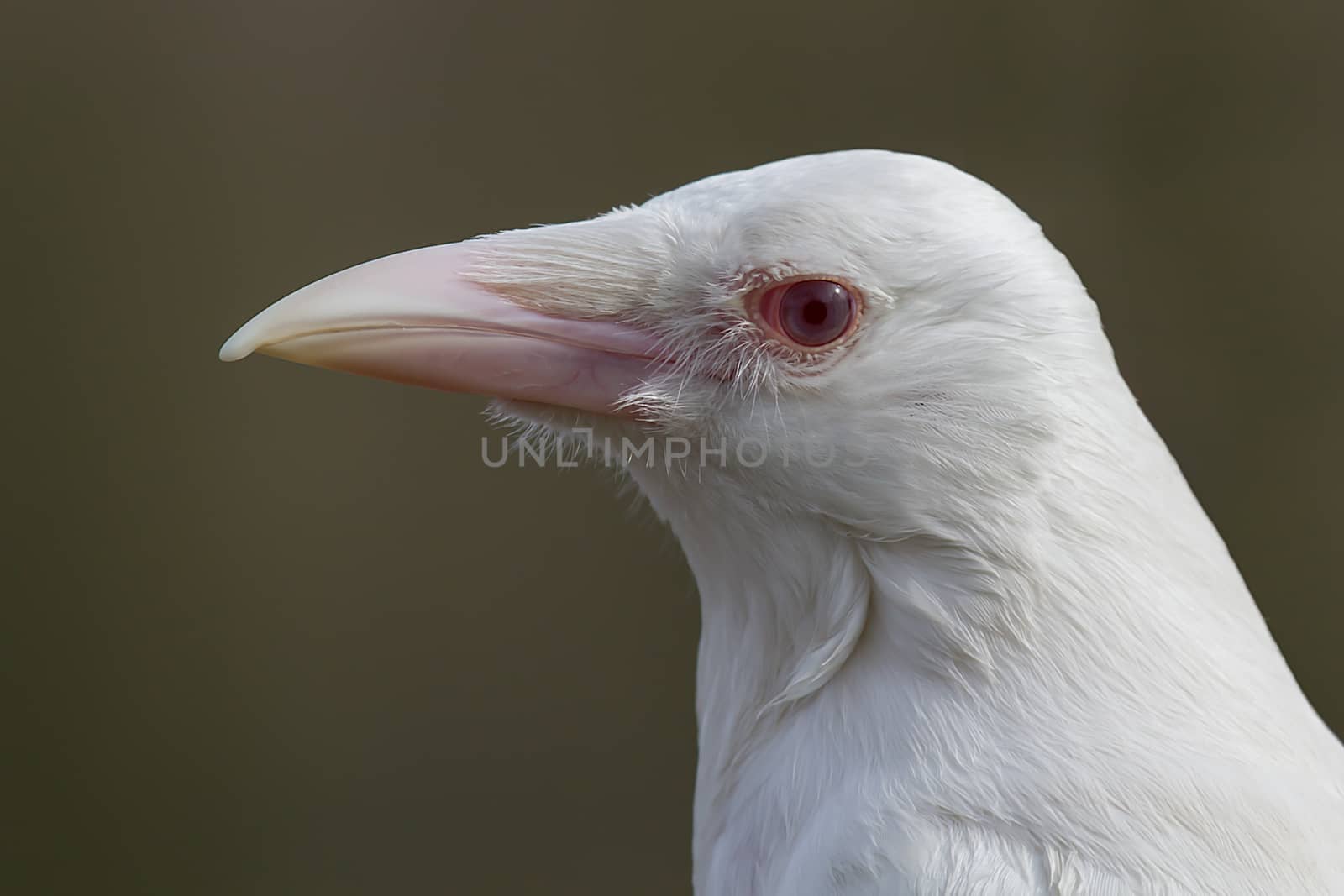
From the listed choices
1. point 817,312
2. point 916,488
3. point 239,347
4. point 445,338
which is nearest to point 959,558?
point 916,488

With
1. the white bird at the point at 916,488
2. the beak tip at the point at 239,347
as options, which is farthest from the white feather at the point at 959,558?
the beak tip at the point at 239,347

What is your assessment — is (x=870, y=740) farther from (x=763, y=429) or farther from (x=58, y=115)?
(x=58, y=115)

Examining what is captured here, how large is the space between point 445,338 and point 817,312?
29 centimetres

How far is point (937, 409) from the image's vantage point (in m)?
1.00

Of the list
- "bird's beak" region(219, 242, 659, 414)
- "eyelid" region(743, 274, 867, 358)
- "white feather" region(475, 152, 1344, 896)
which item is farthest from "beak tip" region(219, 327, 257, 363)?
"eyelid" region(743, 274, 867, 358)

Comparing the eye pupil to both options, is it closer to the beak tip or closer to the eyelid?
the eyelid

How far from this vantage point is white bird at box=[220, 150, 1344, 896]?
953 mm

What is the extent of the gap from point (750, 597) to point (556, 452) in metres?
0.22

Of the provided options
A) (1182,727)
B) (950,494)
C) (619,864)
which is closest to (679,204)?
(950,494)

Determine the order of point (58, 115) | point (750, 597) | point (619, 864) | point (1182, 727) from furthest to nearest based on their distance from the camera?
1. point (619, 864)
2. point (58, 115)
3. point (750, 597)
4. point (1182, 727)

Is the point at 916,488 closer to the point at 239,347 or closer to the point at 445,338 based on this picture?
the point at 445,338

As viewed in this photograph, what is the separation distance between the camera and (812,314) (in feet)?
3.32

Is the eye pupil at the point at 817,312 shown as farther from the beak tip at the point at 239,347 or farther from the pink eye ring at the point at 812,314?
the beak tip at the point at 239,347

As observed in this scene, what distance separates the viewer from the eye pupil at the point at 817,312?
101cm
